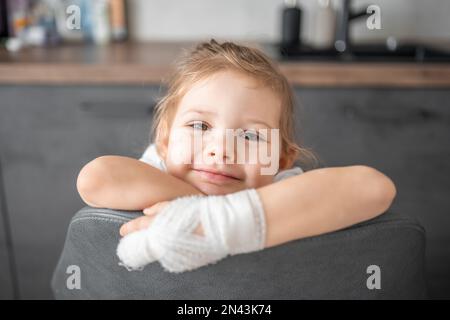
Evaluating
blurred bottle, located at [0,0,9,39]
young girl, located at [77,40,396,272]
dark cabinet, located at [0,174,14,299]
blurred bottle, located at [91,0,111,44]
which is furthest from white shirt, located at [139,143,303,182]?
blurred bottle, located at [0,0,9,39]

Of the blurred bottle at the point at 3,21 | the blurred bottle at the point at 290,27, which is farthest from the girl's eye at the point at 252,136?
the blurred bottle at the point at 3,21

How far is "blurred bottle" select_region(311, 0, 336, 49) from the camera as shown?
1654 mm

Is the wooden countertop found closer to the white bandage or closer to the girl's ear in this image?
the girl's ear

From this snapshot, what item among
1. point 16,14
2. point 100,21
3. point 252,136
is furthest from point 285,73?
point 16,14

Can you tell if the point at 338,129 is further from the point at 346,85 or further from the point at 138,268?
the point at 138,268

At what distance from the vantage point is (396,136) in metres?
1.34

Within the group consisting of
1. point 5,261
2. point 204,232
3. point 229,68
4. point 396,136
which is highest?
point 229,68

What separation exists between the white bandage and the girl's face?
19 cm

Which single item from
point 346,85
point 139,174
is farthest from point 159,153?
point 346,85

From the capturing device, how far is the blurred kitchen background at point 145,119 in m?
1.28

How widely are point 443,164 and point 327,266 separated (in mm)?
1048

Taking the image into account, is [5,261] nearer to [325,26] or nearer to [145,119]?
[145,119]

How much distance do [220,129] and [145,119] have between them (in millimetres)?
722

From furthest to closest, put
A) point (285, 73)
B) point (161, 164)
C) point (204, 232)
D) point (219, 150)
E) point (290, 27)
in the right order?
point (290, 27) → point (285, 73) → point (161, 164) → point (219, 150) → point (204, 232)
